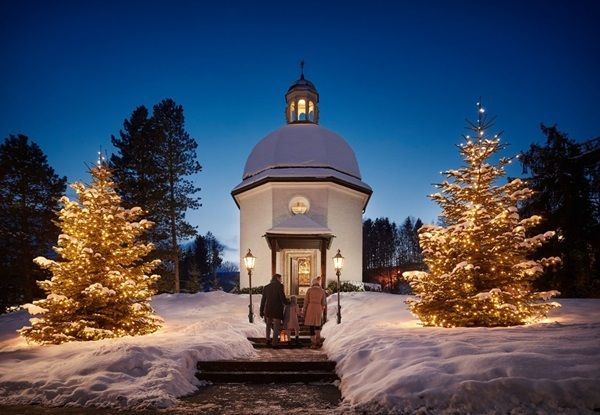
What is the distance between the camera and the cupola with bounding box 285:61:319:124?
2733 cm

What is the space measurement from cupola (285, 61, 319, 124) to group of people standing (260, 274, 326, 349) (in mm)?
17498

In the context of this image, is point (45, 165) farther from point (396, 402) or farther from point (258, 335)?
point (396, 402)

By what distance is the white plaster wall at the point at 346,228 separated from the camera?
2297cm

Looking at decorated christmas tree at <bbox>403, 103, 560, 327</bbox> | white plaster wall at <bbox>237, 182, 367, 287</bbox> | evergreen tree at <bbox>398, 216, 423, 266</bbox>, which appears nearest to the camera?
decorated christmas tree at <bbox>403, 103, 560, 327</bbox>

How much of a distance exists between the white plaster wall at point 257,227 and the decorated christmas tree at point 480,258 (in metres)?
11.9

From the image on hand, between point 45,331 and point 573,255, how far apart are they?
24.0 meters

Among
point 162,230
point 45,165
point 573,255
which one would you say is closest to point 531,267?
point 573,255

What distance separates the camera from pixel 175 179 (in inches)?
1245

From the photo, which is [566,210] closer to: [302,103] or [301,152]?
[301,152]

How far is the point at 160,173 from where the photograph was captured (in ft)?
102

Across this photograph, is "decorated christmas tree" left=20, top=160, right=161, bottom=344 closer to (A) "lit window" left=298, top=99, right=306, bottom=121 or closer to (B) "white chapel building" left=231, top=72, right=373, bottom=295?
(B) "white chapel building" left=231, top=72, right=373, bottom=295

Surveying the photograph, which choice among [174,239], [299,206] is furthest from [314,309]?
[174,239]

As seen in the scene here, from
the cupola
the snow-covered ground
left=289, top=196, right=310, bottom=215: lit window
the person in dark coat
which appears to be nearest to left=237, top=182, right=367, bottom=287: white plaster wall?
left=289, top=196, right=310, bottom=215: lit window

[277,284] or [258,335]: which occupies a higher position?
[277,284]
